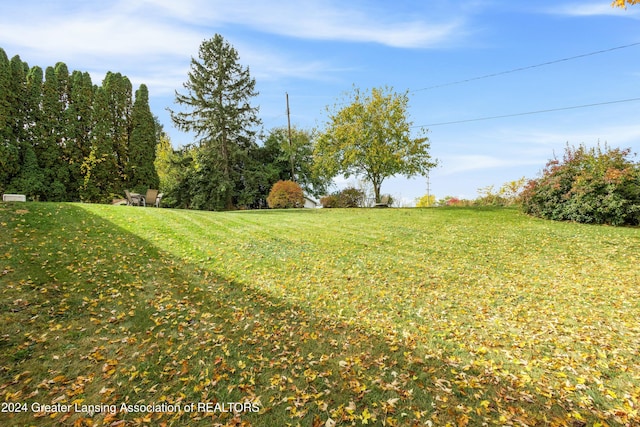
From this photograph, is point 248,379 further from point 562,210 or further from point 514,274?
point 562,210

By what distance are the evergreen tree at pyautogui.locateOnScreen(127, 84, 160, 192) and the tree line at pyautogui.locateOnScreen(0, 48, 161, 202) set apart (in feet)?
0.19

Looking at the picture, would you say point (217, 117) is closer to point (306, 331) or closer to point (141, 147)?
point (141, 147)

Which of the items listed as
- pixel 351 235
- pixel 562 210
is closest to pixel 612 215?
pixel 562 210

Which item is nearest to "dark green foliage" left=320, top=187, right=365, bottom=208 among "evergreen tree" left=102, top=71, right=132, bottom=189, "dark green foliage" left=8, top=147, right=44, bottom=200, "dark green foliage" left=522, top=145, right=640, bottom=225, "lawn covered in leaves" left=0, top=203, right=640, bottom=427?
"dark green foliage" left=522, top=145, right=640, bottom=225

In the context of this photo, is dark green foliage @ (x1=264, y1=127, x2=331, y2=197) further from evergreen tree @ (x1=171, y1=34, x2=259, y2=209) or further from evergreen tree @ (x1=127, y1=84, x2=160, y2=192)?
evergreen tree @ (x1=127, y1=84, x2=160, y2=192)

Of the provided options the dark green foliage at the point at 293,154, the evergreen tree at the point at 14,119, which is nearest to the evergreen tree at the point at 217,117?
the dark green foliage at the point at 293,154

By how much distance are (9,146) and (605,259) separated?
2792 centimetres

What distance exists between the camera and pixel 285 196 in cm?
2089

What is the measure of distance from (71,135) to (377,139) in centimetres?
2017

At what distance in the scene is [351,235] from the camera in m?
10.7

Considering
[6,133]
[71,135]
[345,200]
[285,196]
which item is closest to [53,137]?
[71,135]

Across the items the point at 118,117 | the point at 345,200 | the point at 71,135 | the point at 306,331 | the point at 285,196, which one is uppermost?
the point at 118,117

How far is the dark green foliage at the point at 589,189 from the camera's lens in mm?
11391

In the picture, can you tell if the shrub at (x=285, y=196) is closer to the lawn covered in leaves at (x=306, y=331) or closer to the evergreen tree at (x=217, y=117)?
the evergreen tree at (x=217, y=117)
